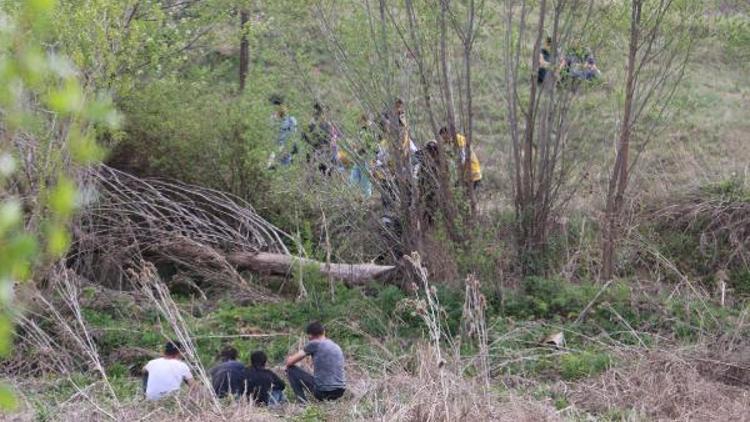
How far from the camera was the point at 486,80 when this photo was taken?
49.9 ft

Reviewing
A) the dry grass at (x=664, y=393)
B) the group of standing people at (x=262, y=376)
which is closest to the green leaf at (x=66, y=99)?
the group of standing people at (x=262, y=376)

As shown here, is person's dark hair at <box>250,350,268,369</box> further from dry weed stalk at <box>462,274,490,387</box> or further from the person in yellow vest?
the person in yellow vest

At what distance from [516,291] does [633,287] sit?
151 cm

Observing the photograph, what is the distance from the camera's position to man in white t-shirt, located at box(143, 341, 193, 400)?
10.2 metres

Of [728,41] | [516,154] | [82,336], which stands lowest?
[82,336]

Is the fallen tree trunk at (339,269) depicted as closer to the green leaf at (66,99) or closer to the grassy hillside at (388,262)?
the grassy hillside at (388,262)

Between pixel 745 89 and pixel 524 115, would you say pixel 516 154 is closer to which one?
pixel 524 115

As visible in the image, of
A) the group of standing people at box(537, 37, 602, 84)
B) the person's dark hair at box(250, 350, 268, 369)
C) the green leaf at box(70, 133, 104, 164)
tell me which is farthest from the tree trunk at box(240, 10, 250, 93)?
the green leaf at box(70, 133, 104, 164)

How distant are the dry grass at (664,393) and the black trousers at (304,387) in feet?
7.16

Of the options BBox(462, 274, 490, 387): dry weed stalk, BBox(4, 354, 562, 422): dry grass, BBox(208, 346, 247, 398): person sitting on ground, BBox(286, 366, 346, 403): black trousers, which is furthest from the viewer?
BBox(286, 366, 346, 403): black trousers

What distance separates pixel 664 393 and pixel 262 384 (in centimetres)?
357

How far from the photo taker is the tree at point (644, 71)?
13891 millimetres

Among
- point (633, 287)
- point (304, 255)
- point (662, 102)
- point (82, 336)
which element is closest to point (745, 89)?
point (662, 102)

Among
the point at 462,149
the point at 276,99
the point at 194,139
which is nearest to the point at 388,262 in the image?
the point at 462,149
